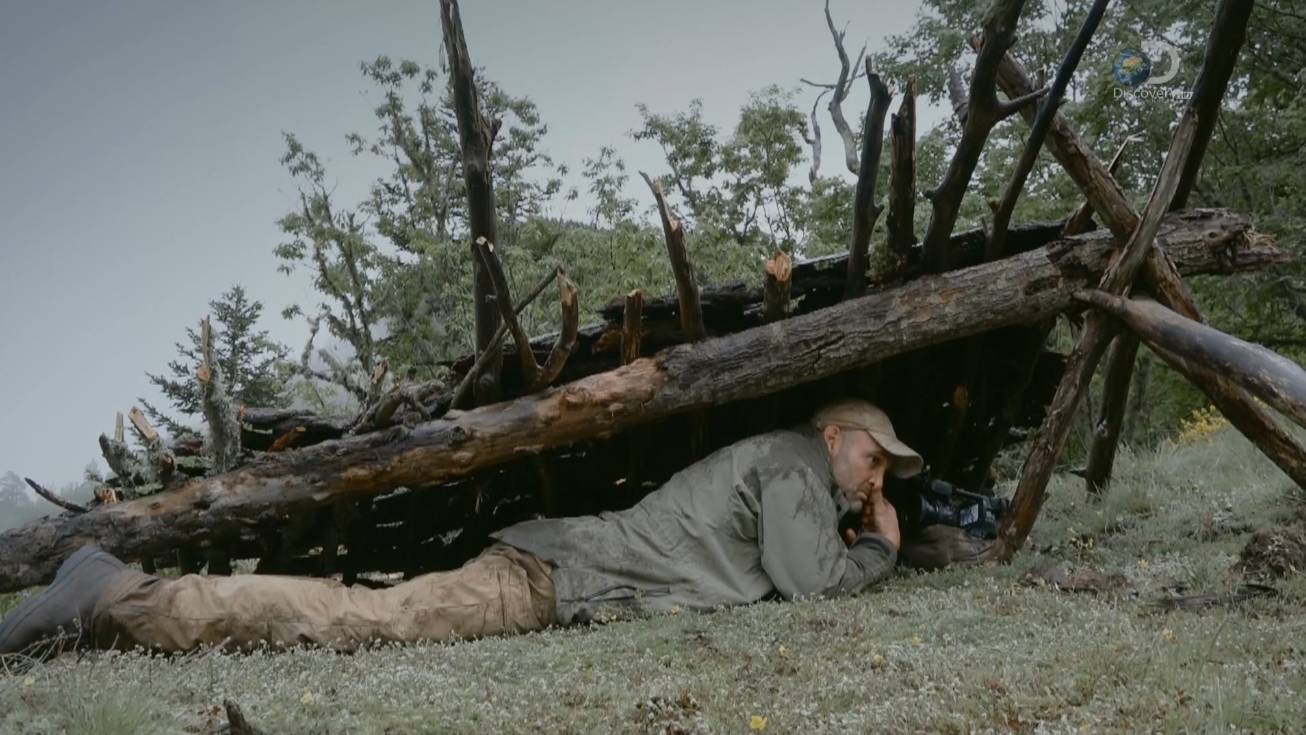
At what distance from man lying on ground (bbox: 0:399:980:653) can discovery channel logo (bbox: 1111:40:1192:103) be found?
10.3 metres

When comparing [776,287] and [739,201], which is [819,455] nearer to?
[776,287]

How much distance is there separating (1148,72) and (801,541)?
39.4 feet

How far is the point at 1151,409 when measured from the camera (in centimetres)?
2066

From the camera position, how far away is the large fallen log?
16.0ft

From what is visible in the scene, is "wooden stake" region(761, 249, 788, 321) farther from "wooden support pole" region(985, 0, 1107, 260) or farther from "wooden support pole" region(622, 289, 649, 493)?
"wooden support pole" region(985, 0, 1107, 260)

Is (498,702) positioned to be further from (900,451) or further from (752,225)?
(752,225)

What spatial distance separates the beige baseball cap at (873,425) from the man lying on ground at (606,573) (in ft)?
0.03

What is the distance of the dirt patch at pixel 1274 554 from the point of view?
13.8 ft

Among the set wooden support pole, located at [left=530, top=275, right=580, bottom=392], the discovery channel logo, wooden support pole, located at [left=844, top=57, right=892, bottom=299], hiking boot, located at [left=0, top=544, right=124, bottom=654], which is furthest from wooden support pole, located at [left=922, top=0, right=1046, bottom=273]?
the discovery channel logo

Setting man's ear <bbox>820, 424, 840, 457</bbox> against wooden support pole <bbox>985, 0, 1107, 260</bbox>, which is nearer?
wooden support pole <bbox>985, 0, 1107, 260</bbox>

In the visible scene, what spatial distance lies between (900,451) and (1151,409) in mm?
18220

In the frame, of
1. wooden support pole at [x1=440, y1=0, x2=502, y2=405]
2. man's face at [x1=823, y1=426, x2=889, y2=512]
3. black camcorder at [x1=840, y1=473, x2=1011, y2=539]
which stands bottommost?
black camcorder at [x1=840, y1=473, x2=1011, y2=539]

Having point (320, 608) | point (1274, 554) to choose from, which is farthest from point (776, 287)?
point (320, 608)

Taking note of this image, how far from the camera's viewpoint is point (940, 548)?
5605 millimetres
